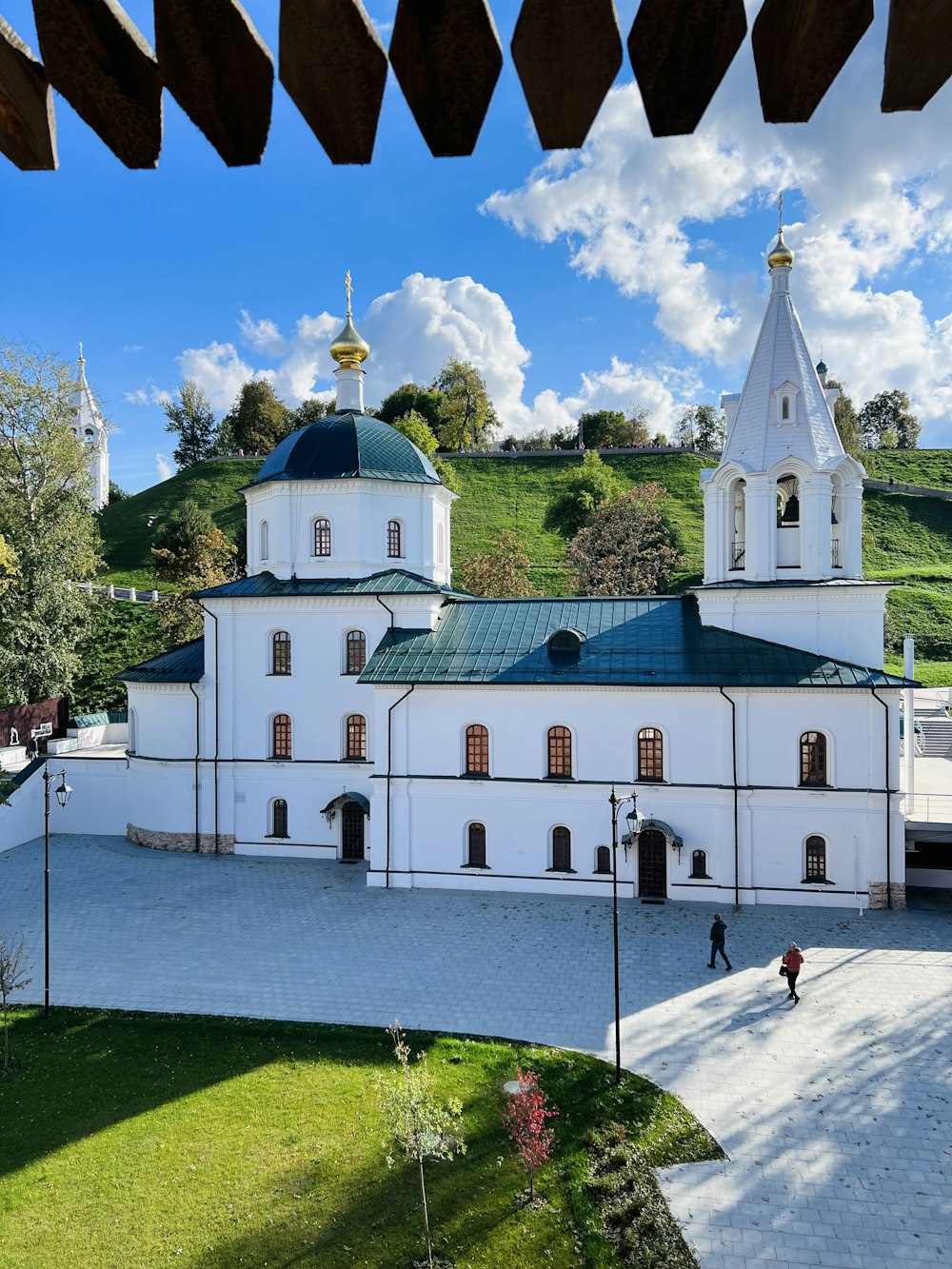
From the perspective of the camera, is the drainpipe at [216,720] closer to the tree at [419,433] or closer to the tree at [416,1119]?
the tree at [416,1119]

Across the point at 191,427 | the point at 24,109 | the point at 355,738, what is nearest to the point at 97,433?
the point at 191,427

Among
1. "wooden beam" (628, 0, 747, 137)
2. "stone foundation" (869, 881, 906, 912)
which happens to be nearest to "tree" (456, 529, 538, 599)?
"stone foundation" (869, 881, 906, 912)

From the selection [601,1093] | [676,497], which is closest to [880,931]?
[601,1093]

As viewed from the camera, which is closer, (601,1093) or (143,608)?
(601,1093)

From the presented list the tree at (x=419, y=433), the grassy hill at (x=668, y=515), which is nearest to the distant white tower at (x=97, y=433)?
the grassy hill at (x=668, y=515)

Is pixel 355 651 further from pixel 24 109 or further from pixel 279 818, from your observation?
pixel 24 109

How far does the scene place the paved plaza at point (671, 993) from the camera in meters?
10.3

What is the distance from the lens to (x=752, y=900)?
21281 mm

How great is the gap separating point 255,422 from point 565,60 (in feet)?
336

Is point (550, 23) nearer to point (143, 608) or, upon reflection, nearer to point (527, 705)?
point (527, 705)

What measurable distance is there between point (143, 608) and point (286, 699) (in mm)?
32311

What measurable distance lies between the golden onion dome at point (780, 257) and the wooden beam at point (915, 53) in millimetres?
24156

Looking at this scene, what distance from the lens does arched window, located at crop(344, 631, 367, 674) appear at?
85.1ft

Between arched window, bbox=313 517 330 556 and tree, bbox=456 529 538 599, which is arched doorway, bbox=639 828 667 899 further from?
tree, bbox=456 529 538 599
